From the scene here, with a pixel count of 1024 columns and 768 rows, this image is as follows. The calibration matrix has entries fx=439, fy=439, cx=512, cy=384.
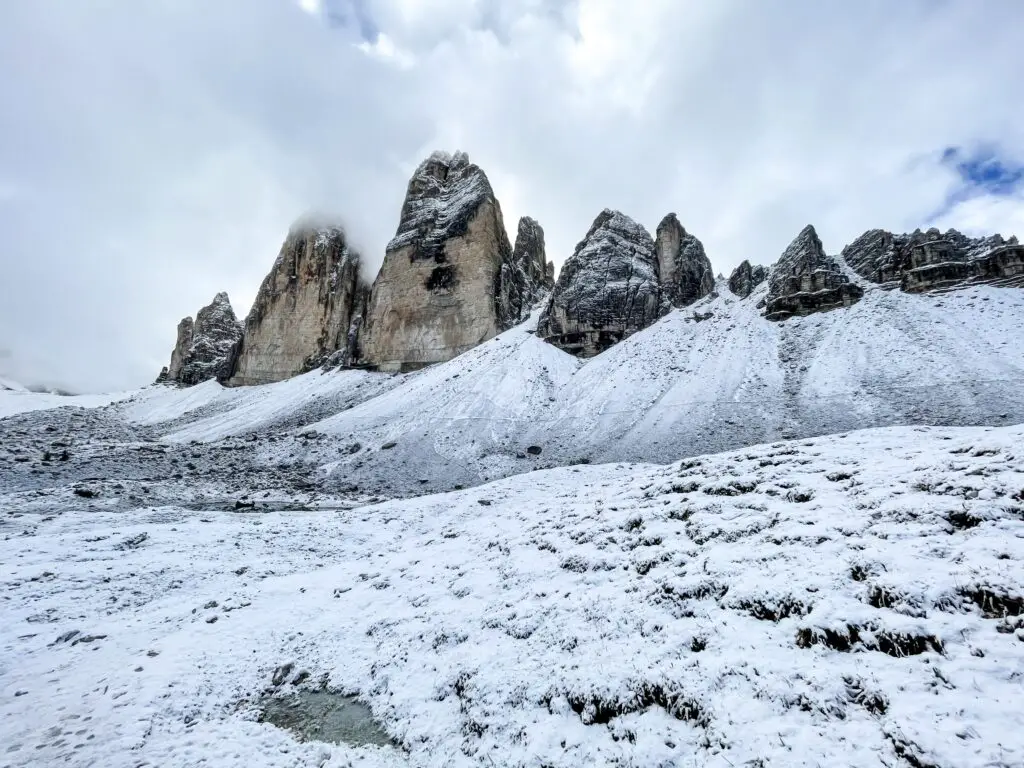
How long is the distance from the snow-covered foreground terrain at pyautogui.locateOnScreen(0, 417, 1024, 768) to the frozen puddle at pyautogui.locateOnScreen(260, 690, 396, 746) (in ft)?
0.68

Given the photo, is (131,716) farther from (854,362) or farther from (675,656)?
(854,362)

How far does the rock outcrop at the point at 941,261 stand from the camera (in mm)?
37062

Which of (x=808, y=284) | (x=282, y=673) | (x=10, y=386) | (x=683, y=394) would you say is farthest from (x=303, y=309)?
(x=10, y=386)

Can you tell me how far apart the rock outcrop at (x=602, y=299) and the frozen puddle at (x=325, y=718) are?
142ft

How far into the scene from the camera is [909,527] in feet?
22.7

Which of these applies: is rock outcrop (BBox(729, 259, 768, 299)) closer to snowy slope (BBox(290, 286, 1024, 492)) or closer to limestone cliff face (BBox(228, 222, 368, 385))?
snowy slope (BBox(290, 286, 1024, 492))

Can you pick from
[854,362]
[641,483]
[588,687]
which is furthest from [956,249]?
[588,687]

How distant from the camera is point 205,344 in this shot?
296ft

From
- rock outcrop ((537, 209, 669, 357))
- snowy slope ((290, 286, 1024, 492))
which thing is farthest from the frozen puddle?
rock outcrop ((537, 209, 669, 357))

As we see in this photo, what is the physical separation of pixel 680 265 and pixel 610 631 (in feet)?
175

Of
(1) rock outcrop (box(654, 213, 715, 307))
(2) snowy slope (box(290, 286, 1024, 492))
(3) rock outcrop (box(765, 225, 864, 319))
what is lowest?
(2) snowy slope (box(290, 286, 1024, 492))

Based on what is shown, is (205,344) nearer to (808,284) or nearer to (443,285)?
(443,285)

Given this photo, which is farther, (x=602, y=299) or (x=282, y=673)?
(x=602, y=299)

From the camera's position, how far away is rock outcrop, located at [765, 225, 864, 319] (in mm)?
41531
